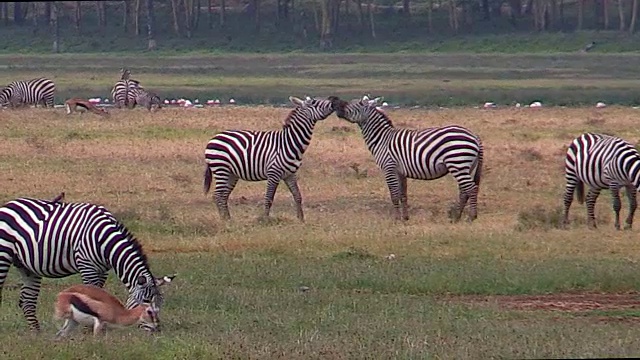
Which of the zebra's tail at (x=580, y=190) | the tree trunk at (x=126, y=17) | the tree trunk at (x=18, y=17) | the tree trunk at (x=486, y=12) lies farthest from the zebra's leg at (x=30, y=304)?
the tree trunk at (x=18, y=17)

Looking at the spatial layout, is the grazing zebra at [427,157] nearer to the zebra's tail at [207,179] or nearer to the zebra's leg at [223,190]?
the zebra's leg at [223,190]

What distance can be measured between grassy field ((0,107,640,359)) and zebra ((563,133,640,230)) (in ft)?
1.31

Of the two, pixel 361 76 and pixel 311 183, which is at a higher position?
pixel 361 76

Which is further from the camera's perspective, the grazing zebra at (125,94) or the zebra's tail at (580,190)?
the grazing zebra at (125,94)

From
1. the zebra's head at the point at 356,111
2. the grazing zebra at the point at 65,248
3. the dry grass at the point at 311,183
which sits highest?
the zebra's head at the point at 356,111

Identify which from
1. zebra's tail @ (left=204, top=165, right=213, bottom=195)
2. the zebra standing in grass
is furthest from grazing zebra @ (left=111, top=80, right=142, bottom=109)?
zebra's tail @ (left=204, top=165, right=213, bottom=195)

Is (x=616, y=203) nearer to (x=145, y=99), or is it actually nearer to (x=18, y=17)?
(x=145, y=99)

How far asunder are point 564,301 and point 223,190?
21.1 ft

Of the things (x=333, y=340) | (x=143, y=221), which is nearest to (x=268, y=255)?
(x=143, y=221)

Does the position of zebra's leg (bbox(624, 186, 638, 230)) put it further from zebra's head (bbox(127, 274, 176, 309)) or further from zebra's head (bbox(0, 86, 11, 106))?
zebra's head (bbox(0, 86, 11, 106))

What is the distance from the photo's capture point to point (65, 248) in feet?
29.0

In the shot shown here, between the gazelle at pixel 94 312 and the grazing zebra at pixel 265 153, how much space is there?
7.24 metres

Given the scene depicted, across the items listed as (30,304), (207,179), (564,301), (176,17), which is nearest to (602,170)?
(564,301)

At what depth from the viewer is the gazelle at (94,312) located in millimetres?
8031
